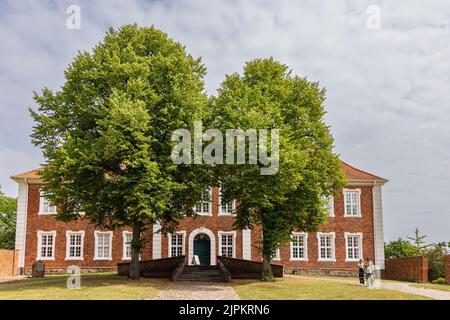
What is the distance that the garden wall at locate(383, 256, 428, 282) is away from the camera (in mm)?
33625

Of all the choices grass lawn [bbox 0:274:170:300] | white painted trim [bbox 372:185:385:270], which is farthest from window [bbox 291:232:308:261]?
grass lawn [bbox 0:274:170:300]

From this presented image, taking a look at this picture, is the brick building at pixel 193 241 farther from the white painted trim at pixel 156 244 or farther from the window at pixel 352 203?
the window at pixel 352 203

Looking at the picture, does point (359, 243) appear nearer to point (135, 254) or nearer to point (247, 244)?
point (247, 244)

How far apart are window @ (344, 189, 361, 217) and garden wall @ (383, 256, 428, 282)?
476cm

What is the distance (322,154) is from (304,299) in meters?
12.4

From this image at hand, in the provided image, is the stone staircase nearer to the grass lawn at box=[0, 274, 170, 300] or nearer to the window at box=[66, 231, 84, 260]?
the grass lawn at box=[0, 274, 170, 300]

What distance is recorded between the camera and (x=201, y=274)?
33656mm

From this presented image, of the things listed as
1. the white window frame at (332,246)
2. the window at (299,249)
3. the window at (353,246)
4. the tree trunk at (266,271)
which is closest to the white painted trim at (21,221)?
the tree trunk at (266,271)

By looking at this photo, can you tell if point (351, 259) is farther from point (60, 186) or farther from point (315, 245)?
point (60, 186)

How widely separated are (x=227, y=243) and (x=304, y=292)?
18070 millimetres

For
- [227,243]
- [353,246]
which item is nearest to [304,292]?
[227,243]

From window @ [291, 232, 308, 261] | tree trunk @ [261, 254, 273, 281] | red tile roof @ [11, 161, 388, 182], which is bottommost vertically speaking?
tree trunk @ [261, 254, 273, 281]

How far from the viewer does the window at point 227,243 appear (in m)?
41.1
